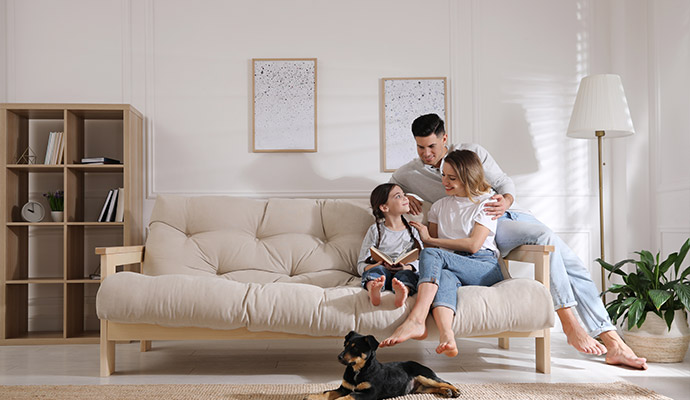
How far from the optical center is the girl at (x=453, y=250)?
2082 mm

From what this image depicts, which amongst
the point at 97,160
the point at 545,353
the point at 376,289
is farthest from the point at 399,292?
the point at 97,160

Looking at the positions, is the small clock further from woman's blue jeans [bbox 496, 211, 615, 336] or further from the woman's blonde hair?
woman's blue jeans [bbox 496, 211, 615, 336]

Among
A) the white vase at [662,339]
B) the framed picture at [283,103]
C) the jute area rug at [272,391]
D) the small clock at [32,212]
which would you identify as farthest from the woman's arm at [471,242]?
the small clock at [32,212]

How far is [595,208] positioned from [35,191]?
3.42 m

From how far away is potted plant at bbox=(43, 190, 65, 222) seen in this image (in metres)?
3.12

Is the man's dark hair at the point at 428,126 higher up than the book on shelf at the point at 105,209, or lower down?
higher up

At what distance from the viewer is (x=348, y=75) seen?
3365 mm

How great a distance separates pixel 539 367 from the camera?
2.34 m

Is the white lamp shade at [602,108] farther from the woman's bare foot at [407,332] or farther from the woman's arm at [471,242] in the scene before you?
the woman's bare foot at [407,332]

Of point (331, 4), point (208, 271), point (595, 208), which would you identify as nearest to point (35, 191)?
point (208, 271)

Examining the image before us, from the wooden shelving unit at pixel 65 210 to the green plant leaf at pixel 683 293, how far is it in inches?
108

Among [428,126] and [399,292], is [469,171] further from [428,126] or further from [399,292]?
[399,292]

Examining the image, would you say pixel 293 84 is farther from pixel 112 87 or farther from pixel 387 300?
pixel 387 300

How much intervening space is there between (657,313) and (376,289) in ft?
4.48
